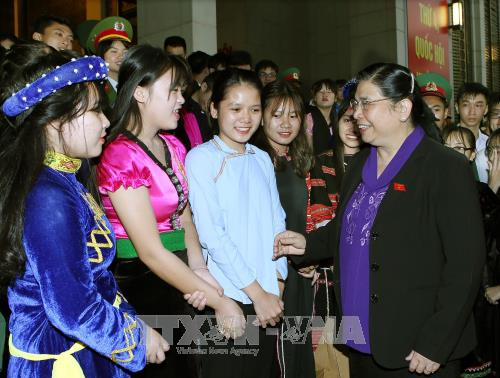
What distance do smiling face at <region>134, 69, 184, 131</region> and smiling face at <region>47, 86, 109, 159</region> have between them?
52 cm

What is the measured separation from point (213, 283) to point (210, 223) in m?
0.28

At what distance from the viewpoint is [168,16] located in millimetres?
6617

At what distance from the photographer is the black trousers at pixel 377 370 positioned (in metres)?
2.10

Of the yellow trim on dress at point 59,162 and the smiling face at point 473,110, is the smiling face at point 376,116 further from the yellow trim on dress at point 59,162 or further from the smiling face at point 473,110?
the smiling face at point 473,110

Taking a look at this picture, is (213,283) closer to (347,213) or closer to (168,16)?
(347,213)

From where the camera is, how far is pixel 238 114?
2.68m

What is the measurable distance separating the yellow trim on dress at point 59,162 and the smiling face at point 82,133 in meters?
0.02

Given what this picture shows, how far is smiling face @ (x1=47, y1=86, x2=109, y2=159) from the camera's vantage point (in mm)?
1713

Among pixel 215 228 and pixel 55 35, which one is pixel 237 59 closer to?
pixel 55 35

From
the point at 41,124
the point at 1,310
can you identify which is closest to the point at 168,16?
the point at 1,310

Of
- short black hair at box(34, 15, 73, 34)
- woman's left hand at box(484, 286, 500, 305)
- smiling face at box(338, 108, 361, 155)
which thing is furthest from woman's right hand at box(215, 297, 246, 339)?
short black hair at box(34, 15, 73, 34)

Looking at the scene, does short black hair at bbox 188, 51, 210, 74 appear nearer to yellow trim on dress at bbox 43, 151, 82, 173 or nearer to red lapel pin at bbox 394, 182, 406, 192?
red lapel pin at bbox 394, 182, 406, 192

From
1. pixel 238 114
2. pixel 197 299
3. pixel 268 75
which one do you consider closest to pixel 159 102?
pixel 238 114

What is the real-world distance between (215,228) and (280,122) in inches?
40.1
